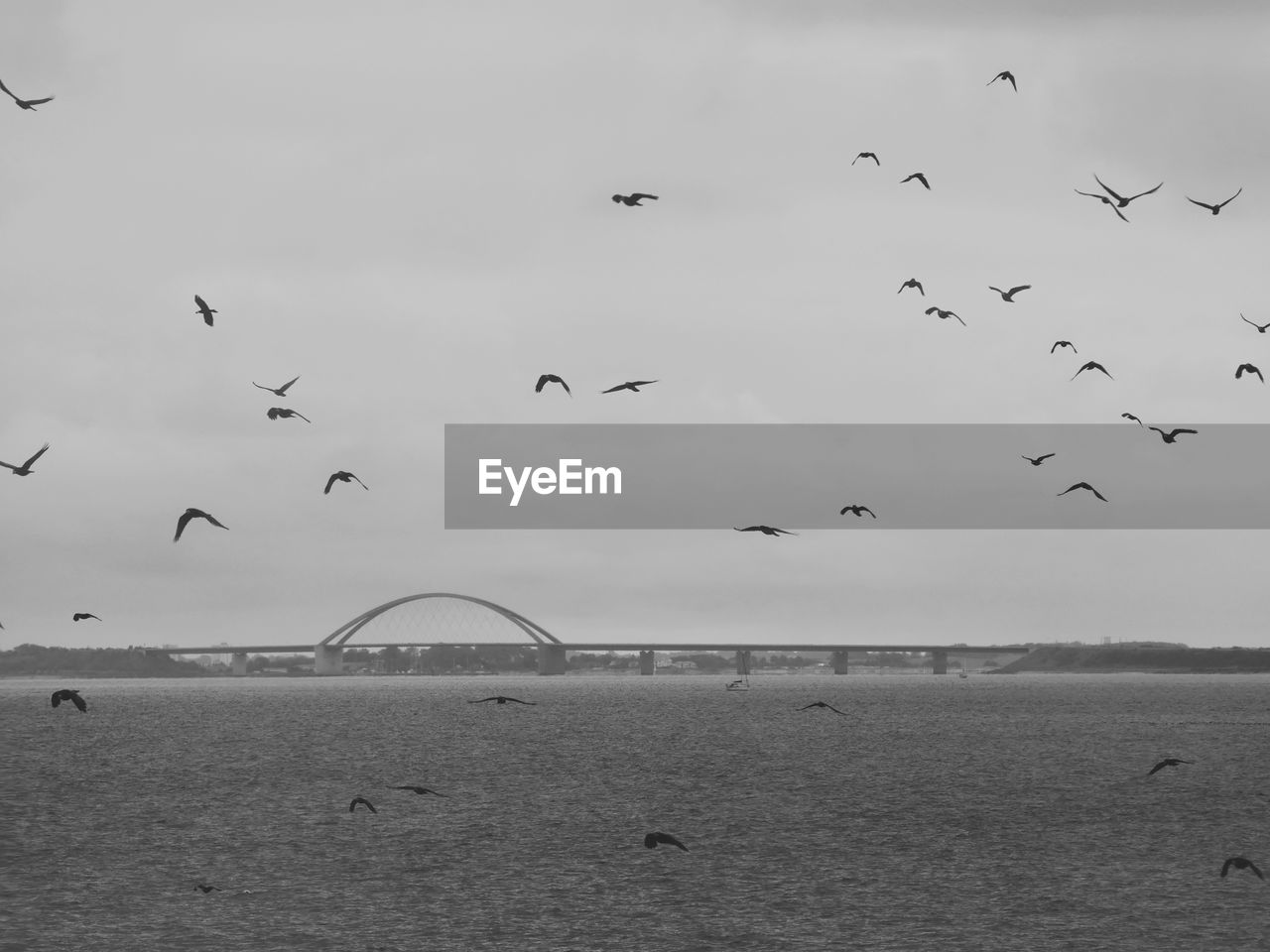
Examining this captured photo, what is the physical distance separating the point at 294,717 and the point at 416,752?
74.0 m

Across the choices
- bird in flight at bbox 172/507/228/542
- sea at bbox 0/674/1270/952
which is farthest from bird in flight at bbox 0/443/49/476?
sea at bbox 0/674/1270/952

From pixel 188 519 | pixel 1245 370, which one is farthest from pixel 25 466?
pixel 1245 370

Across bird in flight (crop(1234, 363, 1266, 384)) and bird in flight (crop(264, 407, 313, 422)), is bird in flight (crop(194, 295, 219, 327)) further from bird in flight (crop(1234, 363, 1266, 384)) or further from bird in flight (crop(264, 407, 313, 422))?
bird in flight (crop(1234, 363, 1266, 384))

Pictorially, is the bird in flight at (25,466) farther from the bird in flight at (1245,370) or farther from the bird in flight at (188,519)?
the bird in flight at (1245,370)

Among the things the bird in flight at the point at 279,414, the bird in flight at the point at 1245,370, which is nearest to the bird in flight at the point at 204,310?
the bird in flight at the point at 279,414

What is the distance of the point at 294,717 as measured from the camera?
19350cm

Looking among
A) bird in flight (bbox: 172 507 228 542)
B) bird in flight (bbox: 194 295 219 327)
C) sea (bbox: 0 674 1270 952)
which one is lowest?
sea (bbox: 0 674 1270 952)

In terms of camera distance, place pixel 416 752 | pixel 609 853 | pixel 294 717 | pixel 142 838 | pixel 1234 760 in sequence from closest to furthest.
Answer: pixel 609 853, pixel 142 838, pixel 1234 760, pixel 416 752, pixel 294 717

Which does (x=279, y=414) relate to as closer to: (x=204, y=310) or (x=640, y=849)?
(x=204, y=310)

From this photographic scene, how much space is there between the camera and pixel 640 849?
63.1m

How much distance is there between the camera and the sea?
46.3 meters

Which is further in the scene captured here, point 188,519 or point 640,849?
point 640,849

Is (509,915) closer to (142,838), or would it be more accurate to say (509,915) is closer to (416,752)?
(142,838)

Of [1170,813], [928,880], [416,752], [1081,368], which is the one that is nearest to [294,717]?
[416,752]
